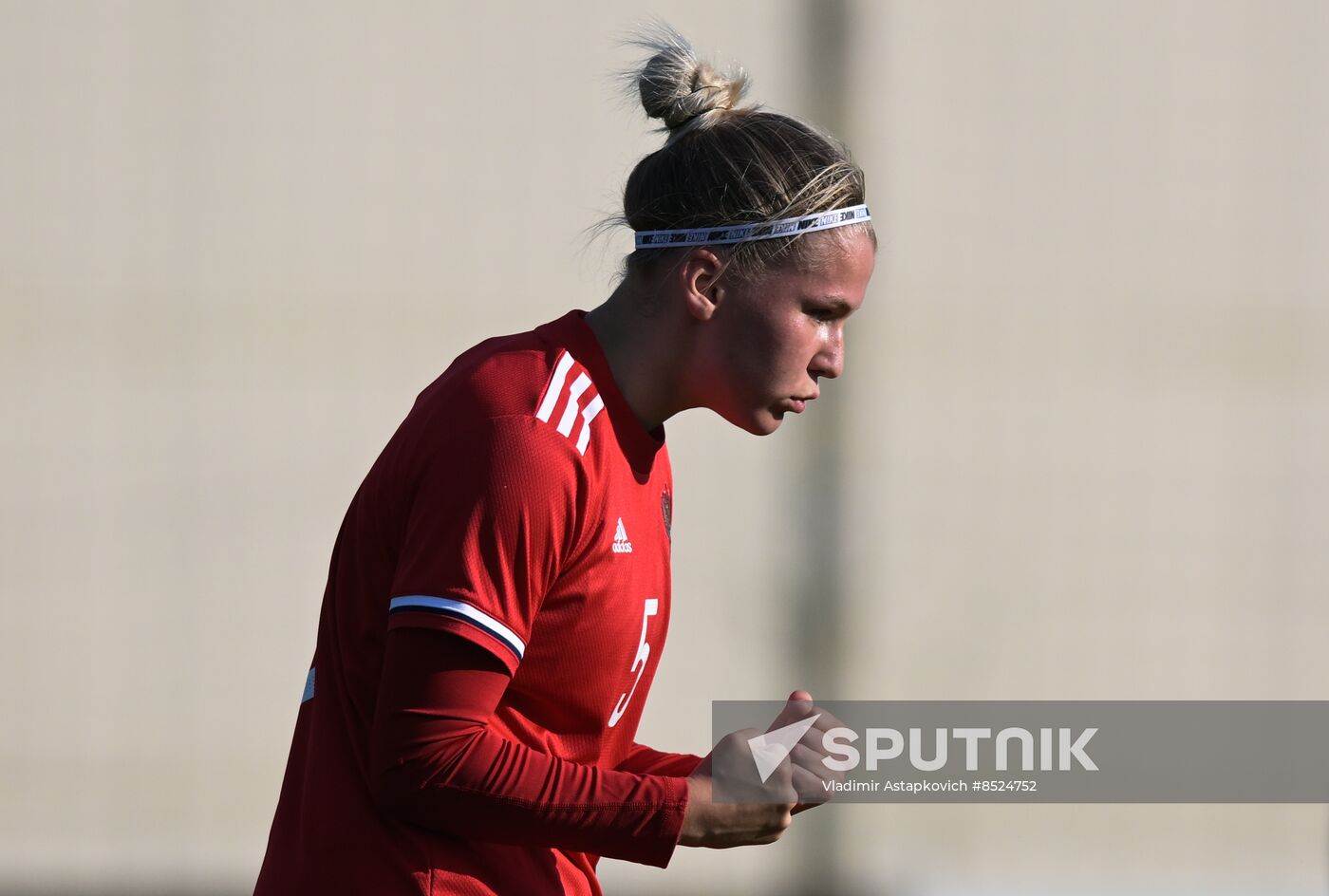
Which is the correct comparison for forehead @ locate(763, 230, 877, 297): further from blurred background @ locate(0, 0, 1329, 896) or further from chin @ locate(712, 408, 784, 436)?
blurred background @ locate(0, 0, 1329, 896)

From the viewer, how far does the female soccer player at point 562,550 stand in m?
1.14

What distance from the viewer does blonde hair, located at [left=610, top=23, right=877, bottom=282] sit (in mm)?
1371

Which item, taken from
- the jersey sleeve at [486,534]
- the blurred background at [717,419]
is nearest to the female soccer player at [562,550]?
the jersey sleeve at [486,534]

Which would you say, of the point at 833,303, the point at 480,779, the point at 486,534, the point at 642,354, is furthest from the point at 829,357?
the point at 480,779

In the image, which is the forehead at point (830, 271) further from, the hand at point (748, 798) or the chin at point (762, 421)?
the hand at point (748, 798)

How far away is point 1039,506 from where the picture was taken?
3250 mm

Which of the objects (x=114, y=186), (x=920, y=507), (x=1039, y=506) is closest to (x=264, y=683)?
(x=114, y=186)

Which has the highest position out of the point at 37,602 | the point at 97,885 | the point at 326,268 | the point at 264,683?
the point at 326,268

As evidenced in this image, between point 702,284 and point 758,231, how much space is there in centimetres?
8

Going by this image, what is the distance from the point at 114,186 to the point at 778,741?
2.56 metres

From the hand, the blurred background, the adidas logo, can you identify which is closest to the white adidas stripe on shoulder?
the adidas logo

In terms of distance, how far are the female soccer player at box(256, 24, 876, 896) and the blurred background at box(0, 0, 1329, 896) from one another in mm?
1737

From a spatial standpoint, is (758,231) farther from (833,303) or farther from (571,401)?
(571,401)

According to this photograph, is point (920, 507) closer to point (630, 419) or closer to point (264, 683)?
point (264, 683)
